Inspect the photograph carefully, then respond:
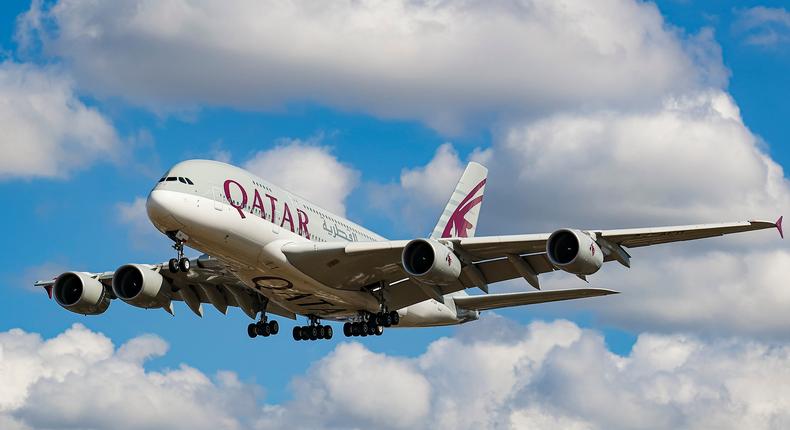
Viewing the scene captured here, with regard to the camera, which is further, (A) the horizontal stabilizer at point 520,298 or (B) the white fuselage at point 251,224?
(A) the horizontal stabilizer at point 520,298

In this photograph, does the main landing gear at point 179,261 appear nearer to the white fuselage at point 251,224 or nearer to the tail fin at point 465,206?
the white fuselage at point 251,224

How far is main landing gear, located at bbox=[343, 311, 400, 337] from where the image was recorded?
50312 mm

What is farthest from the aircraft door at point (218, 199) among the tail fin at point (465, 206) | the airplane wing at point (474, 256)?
the tail fin at point (465, 206)

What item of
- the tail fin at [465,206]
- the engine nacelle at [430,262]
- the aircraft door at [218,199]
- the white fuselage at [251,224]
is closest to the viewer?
the white fuselage at [251,224]

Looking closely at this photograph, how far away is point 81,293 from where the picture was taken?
5269cm

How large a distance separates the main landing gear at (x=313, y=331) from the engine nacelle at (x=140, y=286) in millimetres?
5646

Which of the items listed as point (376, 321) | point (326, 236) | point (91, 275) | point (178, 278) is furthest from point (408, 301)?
point (91, 275)

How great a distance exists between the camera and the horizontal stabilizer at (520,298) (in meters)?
48.1

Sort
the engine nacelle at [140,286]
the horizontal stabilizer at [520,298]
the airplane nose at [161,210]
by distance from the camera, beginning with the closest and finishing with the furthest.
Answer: the airplane nose at [161,210]
the horizontal stabilizer at [520,298]
the engine nacelle at [140,286]

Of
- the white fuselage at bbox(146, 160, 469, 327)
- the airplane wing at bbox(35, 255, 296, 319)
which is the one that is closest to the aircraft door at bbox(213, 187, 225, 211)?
the white fuselage at bbox(146, 160, 469, 327)

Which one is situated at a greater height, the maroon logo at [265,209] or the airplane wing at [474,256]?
the maroon logo at [265,209]

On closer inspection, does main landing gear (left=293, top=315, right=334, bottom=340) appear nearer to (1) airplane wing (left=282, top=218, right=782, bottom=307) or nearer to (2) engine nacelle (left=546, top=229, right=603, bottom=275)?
(1) airplane wing (left=282, top=218, right=782, bottom=307)

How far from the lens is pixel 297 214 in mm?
46219

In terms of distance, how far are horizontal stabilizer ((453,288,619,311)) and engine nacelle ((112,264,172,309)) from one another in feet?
39.8
